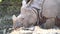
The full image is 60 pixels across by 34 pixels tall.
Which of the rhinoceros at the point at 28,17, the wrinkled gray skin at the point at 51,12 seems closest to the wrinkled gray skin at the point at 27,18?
the rhinoceros at the point at 28,17

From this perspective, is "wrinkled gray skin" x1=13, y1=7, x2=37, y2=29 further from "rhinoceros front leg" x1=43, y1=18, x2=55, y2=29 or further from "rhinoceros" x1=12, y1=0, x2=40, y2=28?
"rhinoceros front leg" x1=43, y1=18, x2=55, y2=29

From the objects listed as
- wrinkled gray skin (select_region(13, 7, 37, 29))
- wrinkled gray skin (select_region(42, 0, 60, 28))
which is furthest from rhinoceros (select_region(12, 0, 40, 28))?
wrinkled gray skin (select_region(42, 0, 60, 28))

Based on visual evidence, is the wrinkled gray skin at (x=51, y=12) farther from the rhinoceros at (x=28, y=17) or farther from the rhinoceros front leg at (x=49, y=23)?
the rhinoceros at (x=28, y=17)

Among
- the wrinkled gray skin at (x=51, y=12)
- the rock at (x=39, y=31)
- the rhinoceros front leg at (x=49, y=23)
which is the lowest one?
the rock at (x=39, y=31)

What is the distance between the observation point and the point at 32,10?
2.05m

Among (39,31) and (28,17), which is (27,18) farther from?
(39,31)

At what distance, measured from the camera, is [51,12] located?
6.44 ft

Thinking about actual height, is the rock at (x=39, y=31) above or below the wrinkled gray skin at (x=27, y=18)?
below

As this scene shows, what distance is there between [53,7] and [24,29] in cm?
40

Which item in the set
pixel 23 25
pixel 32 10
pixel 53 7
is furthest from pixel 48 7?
pixel 23 25

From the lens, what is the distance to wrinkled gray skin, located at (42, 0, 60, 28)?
6.42 feet

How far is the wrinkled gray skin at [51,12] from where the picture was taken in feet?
6.42

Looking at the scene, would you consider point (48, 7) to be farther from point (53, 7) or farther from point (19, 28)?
point (19, 28)

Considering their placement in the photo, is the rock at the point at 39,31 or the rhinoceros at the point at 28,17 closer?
the rock at the point at 39,31
